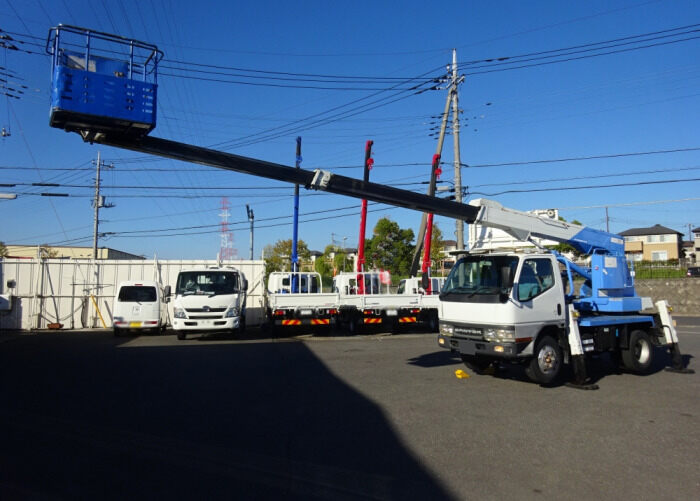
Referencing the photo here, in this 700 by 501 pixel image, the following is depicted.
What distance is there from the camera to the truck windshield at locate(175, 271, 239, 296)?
17797 millimetres

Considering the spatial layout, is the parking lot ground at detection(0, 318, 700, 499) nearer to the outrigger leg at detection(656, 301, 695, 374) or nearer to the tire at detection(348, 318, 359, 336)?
the outrigger leg at detection(656, 301, 695, 374)

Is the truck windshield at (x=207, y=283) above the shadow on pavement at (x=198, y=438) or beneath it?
above

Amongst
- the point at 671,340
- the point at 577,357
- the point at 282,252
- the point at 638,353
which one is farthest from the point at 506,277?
the point at 282,252

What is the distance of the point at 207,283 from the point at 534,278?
39.1 ft

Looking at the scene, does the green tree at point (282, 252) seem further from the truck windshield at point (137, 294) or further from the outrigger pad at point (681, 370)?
the outrigger pad at point (681, 370)

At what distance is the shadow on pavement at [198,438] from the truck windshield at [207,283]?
6.61 meters

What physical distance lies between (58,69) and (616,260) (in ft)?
36.3

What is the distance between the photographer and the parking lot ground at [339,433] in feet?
15.8

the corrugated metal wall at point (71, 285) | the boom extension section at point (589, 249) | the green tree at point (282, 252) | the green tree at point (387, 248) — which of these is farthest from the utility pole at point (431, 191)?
the green tree at point (282, 252)

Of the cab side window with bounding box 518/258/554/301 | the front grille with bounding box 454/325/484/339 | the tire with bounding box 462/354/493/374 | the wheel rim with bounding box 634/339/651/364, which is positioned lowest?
the tire with bounding box 462/354/493/374

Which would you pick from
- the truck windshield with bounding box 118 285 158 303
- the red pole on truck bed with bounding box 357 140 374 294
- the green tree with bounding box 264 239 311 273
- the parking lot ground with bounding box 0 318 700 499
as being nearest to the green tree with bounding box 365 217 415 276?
the green tree with bounding box 264 239 311 273

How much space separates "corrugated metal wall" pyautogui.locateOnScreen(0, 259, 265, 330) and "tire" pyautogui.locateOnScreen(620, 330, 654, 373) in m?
16.5

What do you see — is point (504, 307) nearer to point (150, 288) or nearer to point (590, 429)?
point (590, 429)

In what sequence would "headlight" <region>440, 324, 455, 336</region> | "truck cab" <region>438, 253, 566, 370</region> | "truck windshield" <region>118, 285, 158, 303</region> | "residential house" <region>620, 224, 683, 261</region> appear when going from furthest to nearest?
"residential house" <region>620, 224, 683, 261</region> < "truck windshield" <region>118, 285, 158, 303</region> < "headlight" <region>440, 324, 455, 336</region> < "truck cab" <region>438, 253, 566, 370</region>
